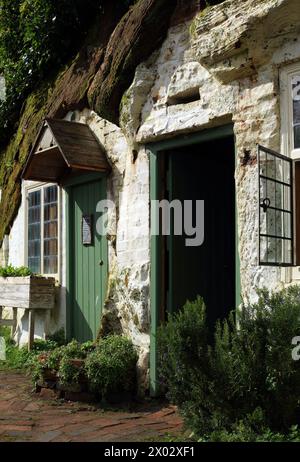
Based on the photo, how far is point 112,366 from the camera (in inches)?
270

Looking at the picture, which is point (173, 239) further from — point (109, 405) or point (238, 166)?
point (109, 405)

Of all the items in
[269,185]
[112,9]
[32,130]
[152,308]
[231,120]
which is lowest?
[152,308]

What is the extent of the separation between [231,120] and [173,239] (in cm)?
153

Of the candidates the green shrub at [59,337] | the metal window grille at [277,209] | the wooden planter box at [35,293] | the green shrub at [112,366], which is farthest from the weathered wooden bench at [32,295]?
the metal window grille at [277,209]

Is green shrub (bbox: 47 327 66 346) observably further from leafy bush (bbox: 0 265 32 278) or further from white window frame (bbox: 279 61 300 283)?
white window frame (bbox: 279 61 300 283)

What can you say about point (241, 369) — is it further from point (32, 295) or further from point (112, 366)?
point (32, 295)

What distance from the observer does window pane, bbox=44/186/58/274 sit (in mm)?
9479

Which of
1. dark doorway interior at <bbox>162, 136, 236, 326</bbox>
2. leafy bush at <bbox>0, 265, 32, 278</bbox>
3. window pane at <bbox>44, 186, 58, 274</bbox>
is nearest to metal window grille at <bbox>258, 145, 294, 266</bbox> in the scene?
dark doorway interior at <bbox>162, 136, 236, 326</bbox>

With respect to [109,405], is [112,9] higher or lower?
higher

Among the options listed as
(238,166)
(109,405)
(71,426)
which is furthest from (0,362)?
(238,166)

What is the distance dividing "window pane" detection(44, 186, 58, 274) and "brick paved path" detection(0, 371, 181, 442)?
2528 millimetres

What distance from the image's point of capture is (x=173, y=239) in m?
7.22
